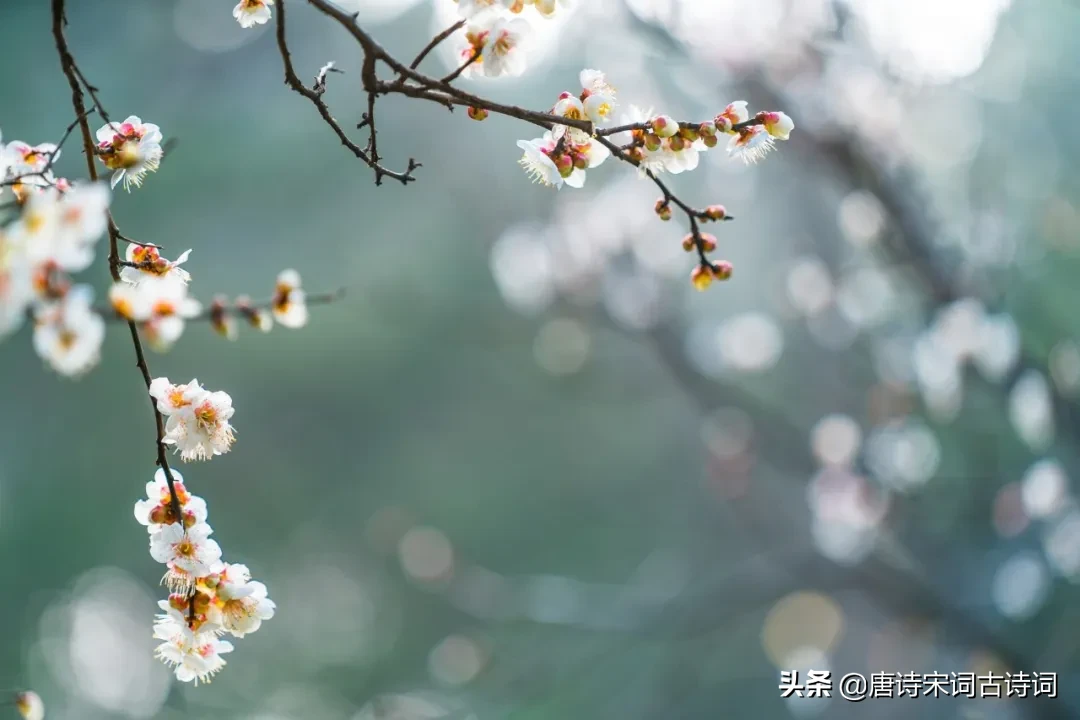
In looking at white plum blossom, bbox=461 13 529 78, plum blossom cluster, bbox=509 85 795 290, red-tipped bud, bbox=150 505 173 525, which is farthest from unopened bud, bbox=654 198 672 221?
red-tipped bud, bbox=150 505 173 525

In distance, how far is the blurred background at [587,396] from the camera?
9.86 ft

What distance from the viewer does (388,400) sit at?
26.5 feet

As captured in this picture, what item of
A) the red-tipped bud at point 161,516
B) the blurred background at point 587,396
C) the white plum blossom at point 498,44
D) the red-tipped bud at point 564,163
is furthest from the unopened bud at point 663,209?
the blurred background at point 587,396

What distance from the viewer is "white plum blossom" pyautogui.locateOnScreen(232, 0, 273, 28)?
0.88 meters

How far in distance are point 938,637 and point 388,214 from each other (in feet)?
22.2

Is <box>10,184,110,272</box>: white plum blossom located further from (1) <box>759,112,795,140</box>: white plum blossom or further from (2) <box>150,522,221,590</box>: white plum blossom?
(1) <box>759,112,795,140</box>: white plum blossom

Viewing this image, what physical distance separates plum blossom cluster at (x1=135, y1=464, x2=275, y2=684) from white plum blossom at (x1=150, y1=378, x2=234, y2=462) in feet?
0.03

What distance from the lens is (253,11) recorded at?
89 centimetres

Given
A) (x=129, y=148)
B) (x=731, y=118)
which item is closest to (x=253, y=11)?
(x=129, y=148)

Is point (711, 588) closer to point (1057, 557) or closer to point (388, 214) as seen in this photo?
point (1057, 557)

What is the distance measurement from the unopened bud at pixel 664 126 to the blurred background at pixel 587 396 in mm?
1886

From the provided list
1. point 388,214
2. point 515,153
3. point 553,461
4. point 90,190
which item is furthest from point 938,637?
point 388,214

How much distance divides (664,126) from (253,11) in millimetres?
481

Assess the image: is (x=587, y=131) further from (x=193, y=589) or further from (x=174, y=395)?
(x=193, y=589)
